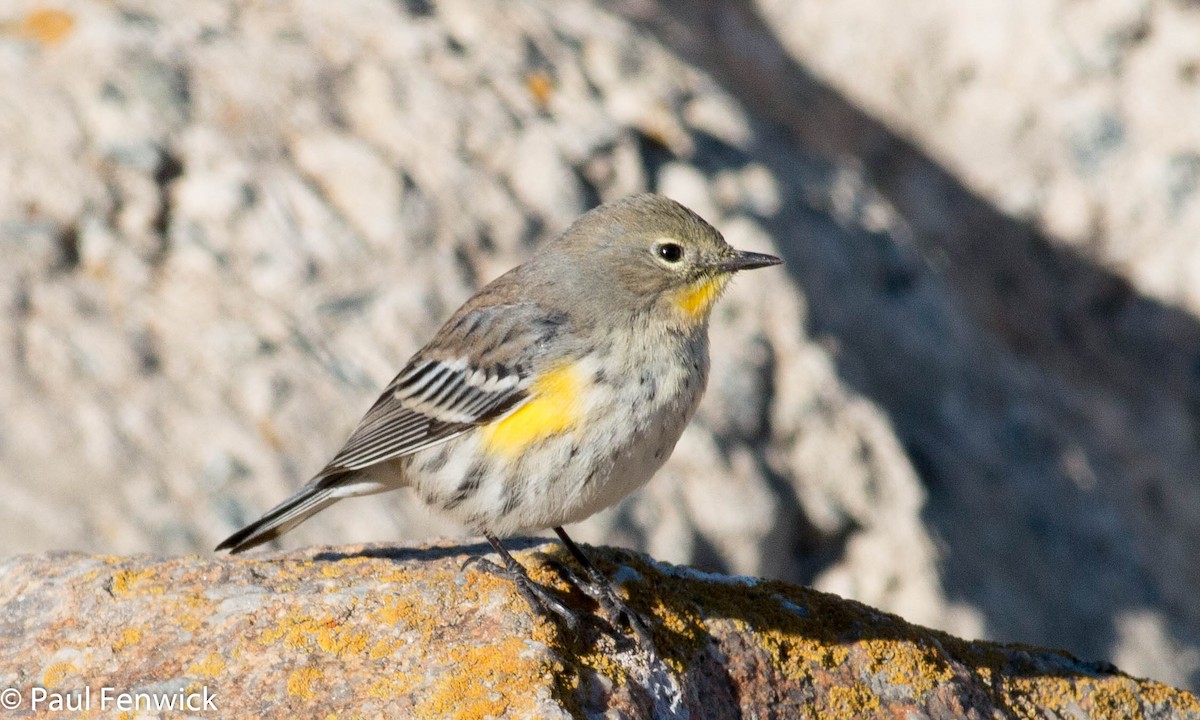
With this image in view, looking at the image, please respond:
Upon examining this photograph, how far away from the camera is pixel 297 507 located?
5.91 m

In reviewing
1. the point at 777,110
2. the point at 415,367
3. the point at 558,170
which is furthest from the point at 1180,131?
the point at 415,367

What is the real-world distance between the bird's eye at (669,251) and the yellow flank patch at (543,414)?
802mm

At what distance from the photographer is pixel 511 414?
547 centimetres

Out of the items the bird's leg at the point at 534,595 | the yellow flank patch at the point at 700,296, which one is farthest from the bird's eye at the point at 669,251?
the bird's leg at the point at 534,595

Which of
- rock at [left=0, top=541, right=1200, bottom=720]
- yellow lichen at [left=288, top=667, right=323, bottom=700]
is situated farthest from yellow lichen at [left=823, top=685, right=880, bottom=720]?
yellow lichen at [left=288, top=667, right=323, bottom=700]

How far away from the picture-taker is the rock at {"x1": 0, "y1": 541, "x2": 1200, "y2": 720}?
4.46 metres

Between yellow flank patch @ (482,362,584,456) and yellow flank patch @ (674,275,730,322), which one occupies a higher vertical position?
yellow flank patch @ (674,275,730,322)

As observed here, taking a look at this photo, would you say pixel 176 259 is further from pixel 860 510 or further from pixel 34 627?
pixel 860 510

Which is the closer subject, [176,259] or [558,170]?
[176,259]

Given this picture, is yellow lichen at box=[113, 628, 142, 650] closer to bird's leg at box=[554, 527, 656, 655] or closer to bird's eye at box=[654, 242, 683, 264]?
bird's leg at box=[554, 527, 656, 655]

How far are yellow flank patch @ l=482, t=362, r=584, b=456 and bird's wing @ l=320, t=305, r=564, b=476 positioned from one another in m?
0.08

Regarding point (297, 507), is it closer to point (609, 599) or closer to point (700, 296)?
point (609, 599)

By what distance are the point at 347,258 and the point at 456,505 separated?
3.82m

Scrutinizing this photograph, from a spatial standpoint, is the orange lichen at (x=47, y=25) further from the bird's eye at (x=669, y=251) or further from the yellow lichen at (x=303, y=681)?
the yellow lichen at (x=303, y=681)
